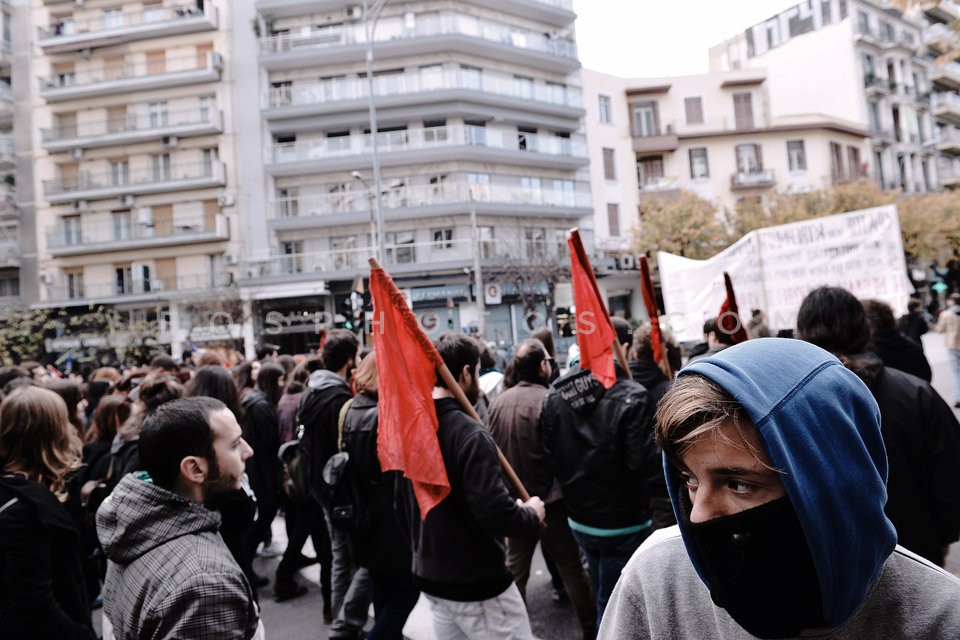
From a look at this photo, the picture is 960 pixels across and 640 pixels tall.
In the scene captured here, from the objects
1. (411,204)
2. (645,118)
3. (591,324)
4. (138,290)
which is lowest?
(591,324)

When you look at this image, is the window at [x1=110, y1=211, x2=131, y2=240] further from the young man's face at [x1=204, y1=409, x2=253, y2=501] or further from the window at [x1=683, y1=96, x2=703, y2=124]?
the young man's face at [x1=204, y1=409, x2=253, y2=501]

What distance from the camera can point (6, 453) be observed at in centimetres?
269

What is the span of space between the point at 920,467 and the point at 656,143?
3357cm

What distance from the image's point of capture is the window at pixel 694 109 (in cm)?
3516

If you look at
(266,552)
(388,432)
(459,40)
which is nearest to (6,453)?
(388,432)

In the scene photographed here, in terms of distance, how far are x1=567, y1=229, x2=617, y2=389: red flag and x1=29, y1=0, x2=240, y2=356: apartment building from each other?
93.0ft

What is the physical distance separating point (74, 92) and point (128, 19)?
14.6 feet

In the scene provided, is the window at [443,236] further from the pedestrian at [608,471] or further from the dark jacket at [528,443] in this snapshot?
the pedestrian at [608,471]

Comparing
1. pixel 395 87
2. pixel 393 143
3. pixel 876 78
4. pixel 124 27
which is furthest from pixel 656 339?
pixel 876 78

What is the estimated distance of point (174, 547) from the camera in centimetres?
182

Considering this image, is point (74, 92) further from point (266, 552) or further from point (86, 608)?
point (86, 608)

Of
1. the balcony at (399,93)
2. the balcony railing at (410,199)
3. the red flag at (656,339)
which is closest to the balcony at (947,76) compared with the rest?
the balcony at (399,93)

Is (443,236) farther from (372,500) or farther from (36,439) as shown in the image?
(36,439)

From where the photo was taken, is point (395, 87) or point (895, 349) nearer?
point (895, 349)
